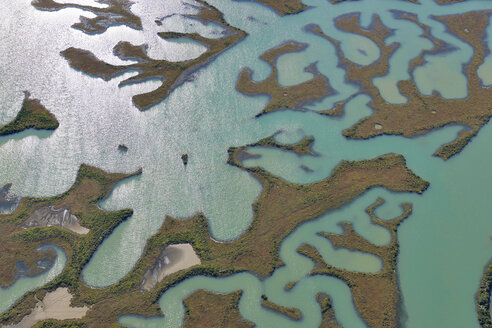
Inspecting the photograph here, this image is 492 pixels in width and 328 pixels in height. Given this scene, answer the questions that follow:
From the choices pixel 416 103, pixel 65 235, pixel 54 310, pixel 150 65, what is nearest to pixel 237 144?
pixel 150 65

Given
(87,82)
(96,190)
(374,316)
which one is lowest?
(374,316)

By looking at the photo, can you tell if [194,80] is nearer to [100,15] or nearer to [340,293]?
[100,15]

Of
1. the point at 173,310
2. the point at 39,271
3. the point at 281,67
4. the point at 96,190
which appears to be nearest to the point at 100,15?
the point at 281,67

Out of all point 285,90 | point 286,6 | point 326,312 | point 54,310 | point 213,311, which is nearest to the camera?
point 54,310

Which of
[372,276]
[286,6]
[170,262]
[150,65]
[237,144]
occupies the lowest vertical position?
[372,276]

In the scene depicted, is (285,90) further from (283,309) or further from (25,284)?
(25,284)
